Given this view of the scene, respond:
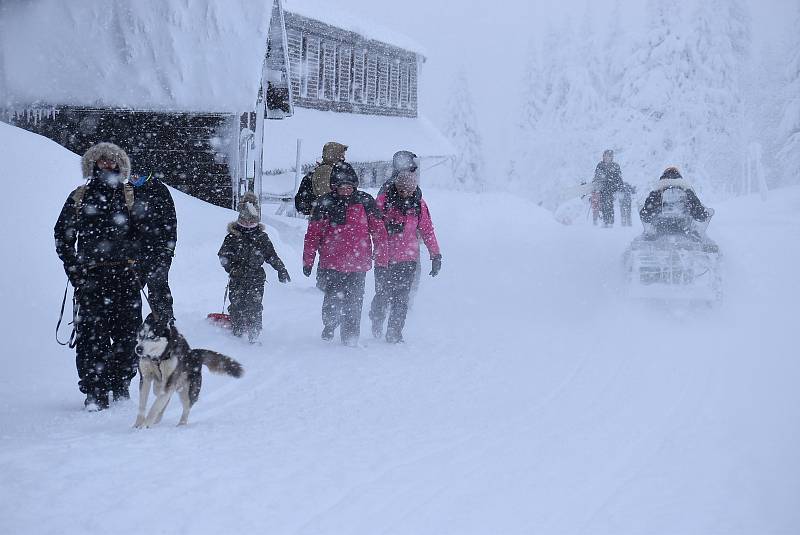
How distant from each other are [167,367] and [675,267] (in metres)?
7.49

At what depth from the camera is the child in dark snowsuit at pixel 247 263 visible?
8.52 m

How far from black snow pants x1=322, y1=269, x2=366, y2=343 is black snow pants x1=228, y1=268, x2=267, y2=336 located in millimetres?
766

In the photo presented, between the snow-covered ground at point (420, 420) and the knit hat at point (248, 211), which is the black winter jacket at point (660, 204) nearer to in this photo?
the snow-covered ground at point (420, 420)

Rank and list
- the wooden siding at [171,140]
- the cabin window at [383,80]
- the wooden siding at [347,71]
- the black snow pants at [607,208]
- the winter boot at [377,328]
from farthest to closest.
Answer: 1. the cabin window at [383,80]
2. the wooden siding at [347,71]
3. the black snow pants at [607,208]
4. the wooden siding at [171,140]
5. the winter boot at [377,328]

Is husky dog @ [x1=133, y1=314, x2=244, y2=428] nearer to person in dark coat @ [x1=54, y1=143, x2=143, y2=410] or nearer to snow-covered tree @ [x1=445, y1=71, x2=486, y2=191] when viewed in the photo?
person in dark coat @ [x1=54, y1=143, x2=143, y2=410]

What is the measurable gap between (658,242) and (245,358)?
6079 mm

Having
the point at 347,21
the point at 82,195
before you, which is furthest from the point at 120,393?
the point at 347,21

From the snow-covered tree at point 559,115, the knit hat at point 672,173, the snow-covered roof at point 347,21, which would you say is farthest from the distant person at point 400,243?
the snow-covered tree at point 559,115

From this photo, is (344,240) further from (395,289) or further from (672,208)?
(672,208)

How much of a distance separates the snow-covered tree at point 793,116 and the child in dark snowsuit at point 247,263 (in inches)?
1298

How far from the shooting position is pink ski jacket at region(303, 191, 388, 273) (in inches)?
329

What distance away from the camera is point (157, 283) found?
249 inches

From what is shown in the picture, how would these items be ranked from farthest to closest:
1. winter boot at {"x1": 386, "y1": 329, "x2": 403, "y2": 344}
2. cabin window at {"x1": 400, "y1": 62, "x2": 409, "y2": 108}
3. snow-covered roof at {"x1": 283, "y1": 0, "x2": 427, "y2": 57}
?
cabin window at {"x1": 400, "y1": 62, "x2": 409, "y2": 108} → snow-covered roof at {"x1": 283, "y1": 0, "x2": 427, "y2": 57} → winter boot at {"x1": 386, "y1": 329, "x2": 403, "y2": 344}

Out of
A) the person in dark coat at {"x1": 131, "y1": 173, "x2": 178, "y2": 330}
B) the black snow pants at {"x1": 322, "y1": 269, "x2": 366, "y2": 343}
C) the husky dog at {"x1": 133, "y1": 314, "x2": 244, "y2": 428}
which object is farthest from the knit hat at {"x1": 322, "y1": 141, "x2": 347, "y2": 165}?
the husky dog at {"x1": 133, "y1": 314, "x2": 244, "y2": 428}
